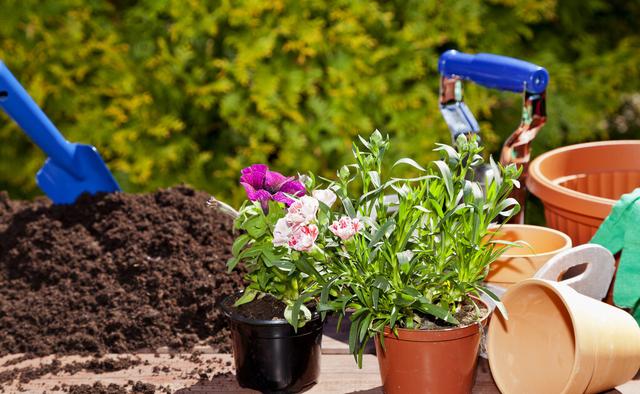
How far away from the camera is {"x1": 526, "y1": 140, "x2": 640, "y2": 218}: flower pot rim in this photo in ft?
4.99

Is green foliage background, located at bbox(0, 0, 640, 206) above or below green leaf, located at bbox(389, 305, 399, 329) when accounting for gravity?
above

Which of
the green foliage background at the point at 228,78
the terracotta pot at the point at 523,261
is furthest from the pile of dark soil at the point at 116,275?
the green foliage background at the point at 228,78

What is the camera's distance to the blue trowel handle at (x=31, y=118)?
78.6 inches

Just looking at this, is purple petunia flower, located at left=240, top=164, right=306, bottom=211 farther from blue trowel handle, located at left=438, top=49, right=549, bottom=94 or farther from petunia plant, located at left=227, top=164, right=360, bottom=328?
blue trowel handle, located at left=438, top=49, right=549, bottom=94

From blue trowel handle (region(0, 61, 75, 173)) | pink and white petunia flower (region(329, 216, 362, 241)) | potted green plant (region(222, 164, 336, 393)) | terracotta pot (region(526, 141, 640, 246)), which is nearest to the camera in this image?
pink and white petunia flower (region(329, 216, 362, 241))

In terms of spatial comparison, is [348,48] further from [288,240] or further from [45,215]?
[288,240]

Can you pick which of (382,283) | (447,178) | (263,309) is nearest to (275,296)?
(263,309)

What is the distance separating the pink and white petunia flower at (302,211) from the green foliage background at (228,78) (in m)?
1.72

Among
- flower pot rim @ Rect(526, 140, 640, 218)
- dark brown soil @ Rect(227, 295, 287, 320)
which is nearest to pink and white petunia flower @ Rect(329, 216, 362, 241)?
dark brown soil @ Rect(227, 295, 287, 320)

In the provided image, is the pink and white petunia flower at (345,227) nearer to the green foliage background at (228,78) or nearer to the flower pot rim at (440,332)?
the flower pot rim at (440,332)

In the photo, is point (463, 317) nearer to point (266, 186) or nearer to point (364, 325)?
point (364, 325)

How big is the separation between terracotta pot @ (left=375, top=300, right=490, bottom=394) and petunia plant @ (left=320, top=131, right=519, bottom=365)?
2cm

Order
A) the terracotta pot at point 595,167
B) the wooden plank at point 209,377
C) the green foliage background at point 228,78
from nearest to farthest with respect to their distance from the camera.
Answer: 1. the wooden plank at point 209,377
2. the terracotta pot at point 595,167
3. the green foliage background at point 228,78

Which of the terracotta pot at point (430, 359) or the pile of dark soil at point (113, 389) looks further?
the pile of dark soil at point (113, 389)
